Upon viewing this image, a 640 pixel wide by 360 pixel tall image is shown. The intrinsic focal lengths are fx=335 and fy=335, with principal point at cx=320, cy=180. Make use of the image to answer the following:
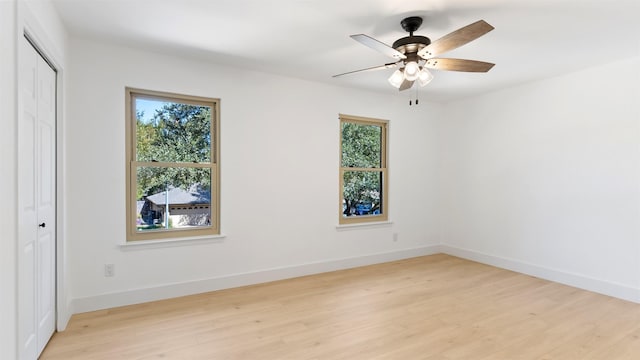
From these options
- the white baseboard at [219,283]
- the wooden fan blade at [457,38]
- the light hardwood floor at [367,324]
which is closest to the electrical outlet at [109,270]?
the white baseboard at [219,283]

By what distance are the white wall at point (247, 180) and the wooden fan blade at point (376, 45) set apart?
5.98ft

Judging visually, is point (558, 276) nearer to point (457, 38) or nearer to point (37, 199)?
point (457, 38)

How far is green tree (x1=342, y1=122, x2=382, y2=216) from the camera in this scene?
4844 mm

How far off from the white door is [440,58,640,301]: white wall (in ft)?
16.7

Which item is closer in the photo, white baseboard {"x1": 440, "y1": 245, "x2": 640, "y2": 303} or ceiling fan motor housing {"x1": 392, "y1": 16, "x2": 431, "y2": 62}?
ceiling fan motor housing {"x1": 392, "y1": 16, "x2": 431, "y2": 62}

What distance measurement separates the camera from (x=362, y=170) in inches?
195

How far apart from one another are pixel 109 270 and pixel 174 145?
4.54ft

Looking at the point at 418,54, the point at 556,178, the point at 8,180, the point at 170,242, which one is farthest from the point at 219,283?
the point at 556,178

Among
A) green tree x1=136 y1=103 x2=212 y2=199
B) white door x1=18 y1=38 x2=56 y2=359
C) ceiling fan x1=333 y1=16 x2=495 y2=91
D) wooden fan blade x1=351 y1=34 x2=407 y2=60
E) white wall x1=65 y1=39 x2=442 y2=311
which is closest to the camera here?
white door x1=18 y1=38 x2=56 y2=359

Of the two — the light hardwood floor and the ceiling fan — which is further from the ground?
the ceiling fan

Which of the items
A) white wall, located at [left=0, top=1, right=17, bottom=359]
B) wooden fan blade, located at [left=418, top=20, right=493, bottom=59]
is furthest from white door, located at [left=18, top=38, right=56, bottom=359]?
wooden fan blade, located at [left=418, top=20, right=493, bottom=59]

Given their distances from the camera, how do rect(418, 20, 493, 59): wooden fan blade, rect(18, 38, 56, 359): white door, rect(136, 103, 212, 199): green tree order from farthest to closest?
rect(136, 103, 212, 199): green tree
rect(418, 20, 493, 59): wooden fan blade
rect(18, 38, 56, 359): white door

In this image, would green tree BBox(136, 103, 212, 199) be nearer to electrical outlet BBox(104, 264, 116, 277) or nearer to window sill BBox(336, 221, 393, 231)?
electrical outlet BBox(104, 264, 116, 277)

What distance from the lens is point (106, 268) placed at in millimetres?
3215
